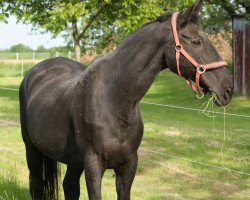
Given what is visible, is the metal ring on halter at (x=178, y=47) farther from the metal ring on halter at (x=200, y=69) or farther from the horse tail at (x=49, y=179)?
the horse tail at (x=49, y=179)

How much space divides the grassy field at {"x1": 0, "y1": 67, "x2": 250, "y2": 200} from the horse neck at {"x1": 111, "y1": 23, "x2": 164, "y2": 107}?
141 centimetres

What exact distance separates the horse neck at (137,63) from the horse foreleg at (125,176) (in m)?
0.46

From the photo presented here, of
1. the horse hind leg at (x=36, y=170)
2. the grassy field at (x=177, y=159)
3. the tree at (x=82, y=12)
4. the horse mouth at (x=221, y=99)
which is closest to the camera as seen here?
the horse mouth at (x=221, y=99)

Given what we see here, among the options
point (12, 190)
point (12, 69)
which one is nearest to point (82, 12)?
point (12, 190)

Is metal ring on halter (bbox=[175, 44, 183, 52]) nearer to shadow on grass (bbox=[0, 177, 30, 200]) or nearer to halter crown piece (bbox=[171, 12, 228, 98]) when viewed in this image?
halter crown piece (bbox=[171, 12, 228, 98])

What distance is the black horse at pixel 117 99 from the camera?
3084mm

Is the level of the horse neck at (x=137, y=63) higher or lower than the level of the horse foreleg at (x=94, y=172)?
higher

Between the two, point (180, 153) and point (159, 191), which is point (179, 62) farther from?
point (180, 153)

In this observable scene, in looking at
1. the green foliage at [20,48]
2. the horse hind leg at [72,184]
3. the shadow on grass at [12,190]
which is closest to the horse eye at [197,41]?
the horse hind leg at [72,184]

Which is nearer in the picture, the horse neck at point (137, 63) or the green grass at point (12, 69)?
the horse neck at point (137, 63)

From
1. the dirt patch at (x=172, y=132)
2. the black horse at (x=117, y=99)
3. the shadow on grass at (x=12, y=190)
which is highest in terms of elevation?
the black horse at (x=117, y=99)

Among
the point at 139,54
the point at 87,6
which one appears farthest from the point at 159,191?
the point at 87,6

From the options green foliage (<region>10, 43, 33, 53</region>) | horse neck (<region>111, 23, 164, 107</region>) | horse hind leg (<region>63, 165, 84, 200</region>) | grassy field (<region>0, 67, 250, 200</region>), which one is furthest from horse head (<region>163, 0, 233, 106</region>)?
green foliage (<region>10, 43, 33, 53</region>)

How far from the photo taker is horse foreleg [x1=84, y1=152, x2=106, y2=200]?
3.42m
